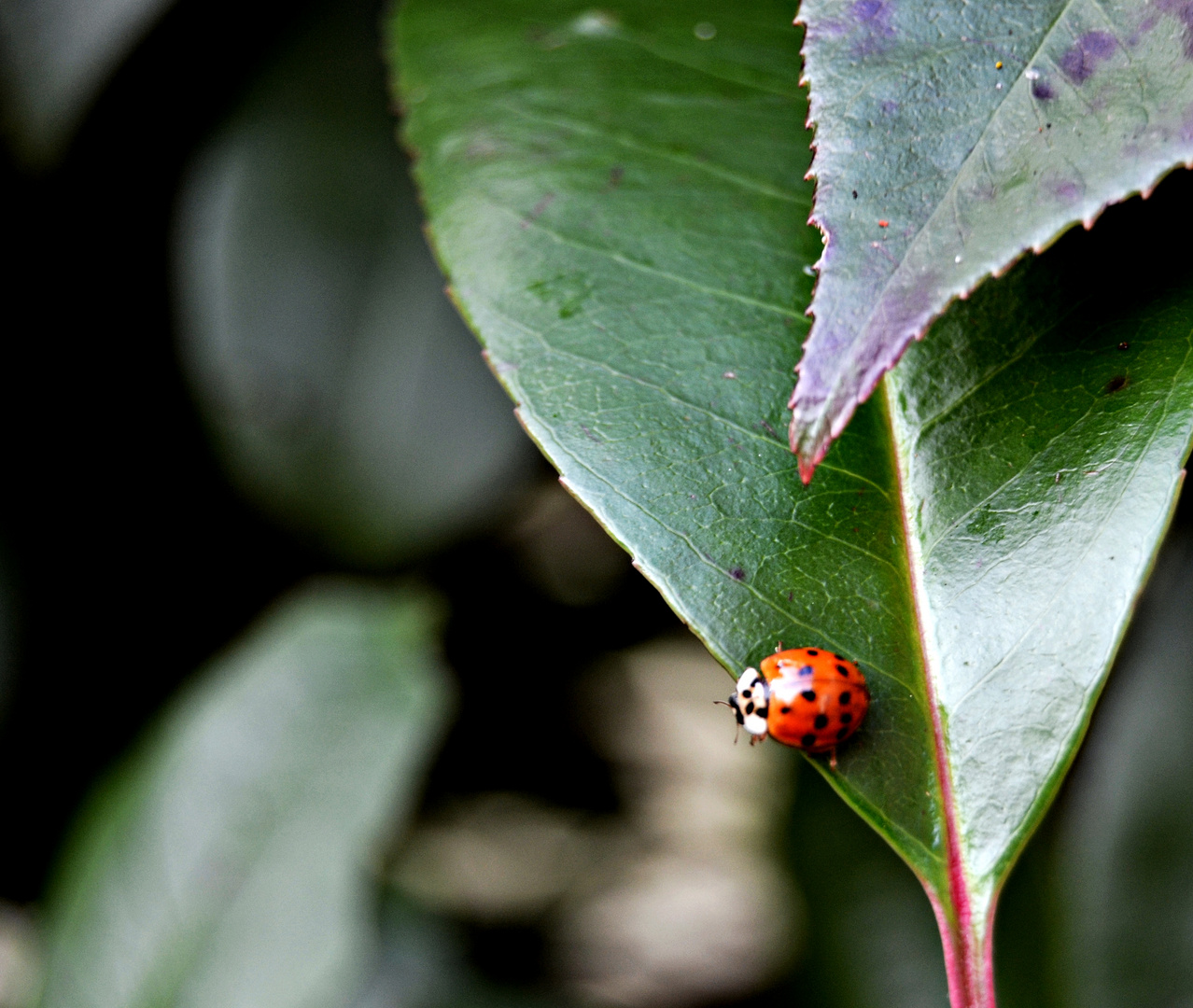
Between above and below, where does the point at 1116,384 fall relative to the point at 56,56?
below

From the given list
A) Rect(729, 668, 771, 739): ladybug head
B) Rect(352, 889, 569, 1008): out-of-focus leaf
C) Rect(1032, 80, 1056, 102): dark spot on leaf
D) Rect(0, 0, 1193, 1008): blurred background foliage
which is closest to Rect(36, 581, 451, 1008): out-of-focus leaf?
Rect(0, 0, 1193, 1008): blurred background foliage

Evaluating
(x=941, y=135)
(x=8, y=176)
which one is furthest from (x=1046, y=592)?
(x=8, y=176)

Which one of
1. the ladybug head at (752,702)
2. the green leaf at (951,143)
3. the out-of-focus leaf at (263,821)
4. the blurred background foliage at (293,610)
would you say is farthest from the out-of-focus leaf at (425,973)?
the green leaf at (951,143)

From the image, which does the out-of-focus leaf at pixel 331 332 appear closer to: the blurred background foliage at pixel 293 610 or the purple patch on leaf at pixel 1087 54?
the blurred background foliage at pixel 293 610

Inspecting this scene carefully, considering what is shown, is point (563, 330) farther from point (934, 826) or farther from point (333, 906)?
point (333, 906)

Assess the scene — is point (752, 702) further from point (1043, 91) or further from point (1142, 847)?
point (1142, 847)

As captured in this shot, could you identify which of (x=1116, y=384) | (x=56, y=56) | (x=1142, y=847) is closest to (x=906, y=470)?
(x=1116, y=384)

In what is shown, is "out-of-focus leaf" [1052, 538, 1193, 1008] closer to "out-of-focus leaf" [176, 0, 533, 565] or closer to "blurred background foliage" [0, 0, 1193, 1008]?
"blurred background foliage" [0, 0, 1193, 1008]

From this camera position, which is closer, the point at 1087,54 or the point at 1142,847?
the point at 1087,54
